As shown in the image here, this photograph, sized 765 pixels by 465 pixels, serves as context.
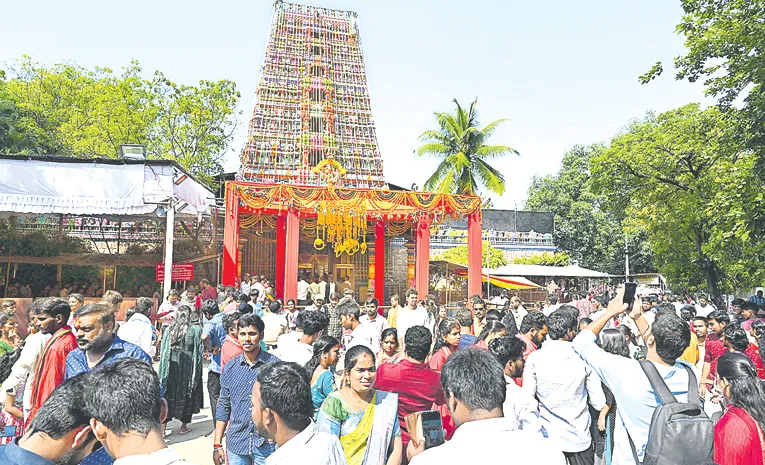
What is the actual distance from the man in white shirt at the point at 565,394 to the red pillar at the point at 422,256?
14.6 metres

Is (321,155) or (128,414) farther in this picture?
(321,155)

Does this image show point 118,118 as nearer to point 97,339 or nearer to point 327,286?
point 327,286

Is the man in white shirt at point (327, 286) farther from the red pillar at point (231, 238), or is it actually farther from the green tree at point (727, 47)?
the green tree at point (727, 47)

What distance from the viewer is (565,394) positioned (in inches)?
138

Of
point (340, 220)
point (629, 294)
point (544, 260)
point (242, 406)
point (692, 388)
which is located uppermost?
point (340, 220)

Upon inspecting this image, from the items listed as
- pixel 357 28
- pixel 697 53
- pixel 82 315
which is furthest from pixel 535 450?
pixel 357 28

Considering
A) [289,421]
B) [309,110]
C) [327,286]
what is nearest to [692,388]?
[289,421]

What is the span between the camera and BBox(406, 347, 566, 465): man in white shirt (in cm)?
176

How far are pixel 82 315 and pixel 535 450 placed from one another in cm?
302

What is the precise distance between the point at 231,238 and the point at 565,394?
1387 cm

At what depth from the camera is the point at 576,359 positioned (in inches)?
141

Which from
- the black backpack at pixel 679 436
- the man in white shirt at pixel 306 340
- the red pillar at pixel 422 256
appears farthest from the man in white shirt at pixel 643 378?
the red pillar at pixel 422 256

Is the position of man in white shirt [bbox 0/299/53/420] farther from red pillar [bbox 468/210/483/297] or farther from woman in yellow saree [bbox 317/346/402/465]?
red pillar [bbox 468/210/483/297]

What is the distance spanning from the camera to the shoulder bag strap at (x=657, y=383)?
2.61 meters
